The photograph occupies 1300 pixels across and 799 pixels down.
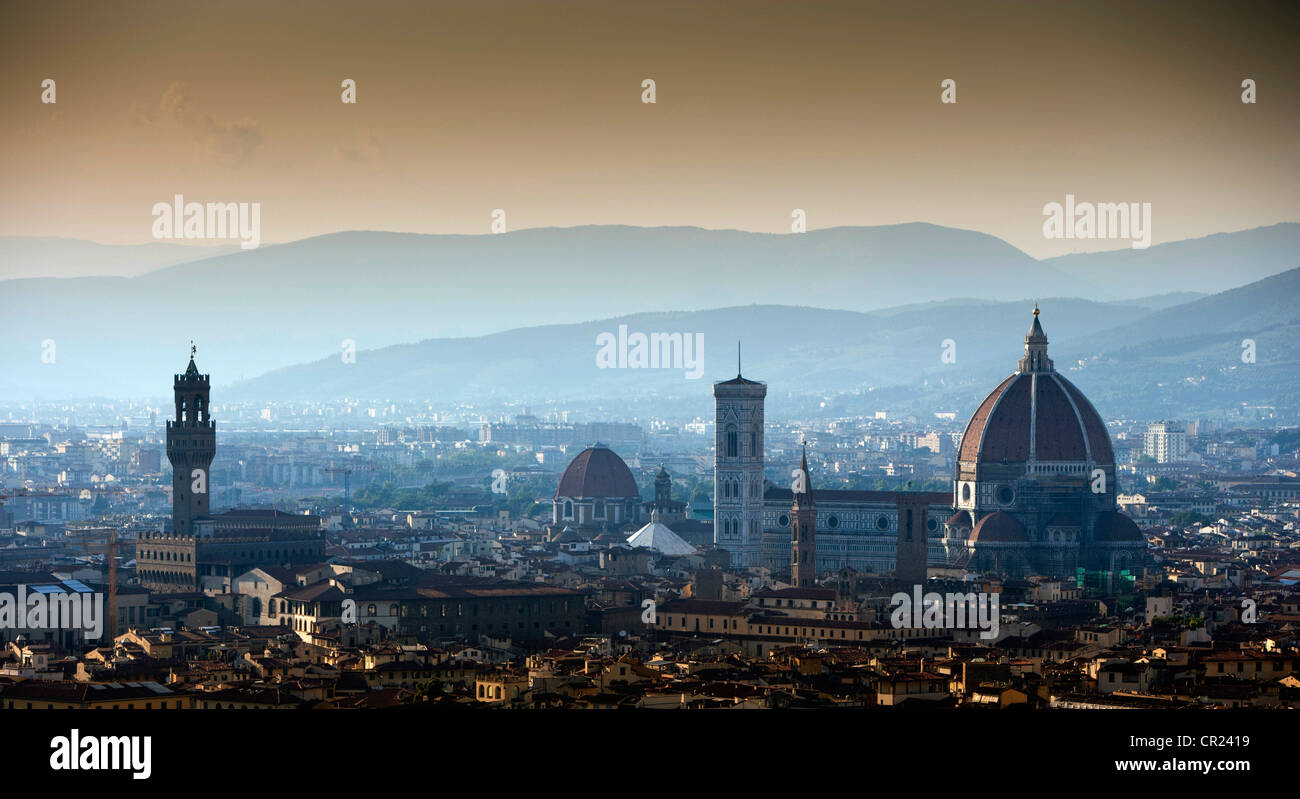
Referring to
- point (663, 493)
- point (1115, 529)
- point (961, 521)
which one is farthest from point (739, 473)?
point (1115, 529)

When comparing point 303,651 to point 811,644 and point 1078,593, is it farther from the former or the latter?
point 1078,593

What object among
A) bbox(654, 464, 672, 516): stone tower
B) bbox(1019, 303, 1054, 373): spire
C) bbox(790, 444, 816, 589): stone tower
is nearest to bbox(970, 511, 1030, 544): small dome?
bbox(1019, 303, 1054, 373): spire

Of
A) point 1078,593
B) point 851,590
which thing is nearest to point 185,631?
point 851,590

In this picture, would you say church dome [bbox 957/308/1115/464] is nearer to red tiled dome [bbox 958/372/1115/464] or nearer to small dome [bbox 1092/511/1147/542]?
red tiled dome [bbox 958/372/1115/464]

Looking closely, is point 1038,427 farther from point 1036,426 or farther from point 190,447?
point 190,447

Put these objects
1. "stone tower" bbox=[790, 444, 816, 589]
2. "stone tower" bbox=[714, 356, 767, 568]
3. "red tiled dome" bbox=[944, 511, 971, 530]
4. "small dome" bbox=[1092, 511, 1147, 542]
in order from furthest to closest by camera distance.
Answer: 1. "stone tower" bbox=[714, 356, 767, 568]
2. "red tiled dome" bbox=[944, 511, 971, 530]
3. "small dome" bbox=[1092, 511, 1147, 542]
4. "stone tower" bbox=[790, 444, 816, 589]

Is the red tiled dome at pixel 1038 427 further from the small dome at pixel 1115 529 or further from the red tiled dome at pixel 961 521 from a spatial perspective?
the small dome at pixel 1115 529

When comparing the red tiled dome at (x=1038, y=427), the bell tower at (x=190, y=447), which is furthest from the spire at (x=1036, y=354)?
the bell tower at (x=190, y=447)
